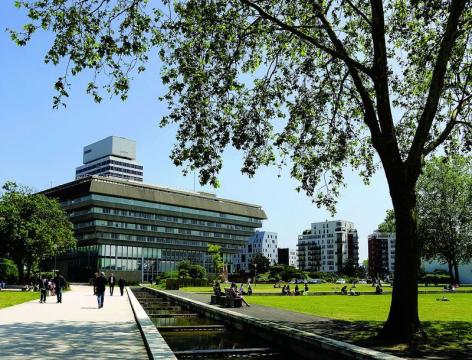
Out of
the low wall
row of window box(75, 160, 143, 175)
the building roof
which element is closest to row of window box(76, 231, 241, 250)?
the building roof

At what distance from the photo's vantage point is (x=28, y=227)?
198 feet

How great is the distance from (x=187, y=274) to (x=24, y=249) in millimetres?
28860

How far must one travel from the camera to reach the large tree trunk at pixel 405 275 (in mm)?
12289

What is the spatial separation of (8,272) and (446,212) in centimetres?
6172

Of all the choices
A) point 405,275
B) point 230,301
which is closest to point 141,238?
point 230,301

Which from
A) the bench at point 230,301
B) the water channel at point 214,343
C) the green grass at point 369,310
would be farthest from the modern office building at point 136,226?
the water channel at point 214,343

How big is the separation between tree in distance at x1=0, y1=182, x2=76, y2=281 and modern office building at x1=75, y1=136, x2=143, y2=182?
362 feet

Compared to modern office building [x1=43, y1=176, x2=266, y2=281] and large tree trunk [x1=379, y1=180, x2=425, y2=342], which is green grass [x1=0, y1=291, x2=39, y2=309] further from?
modern office building [x1=43, y1=176, x2=266, y2=281]

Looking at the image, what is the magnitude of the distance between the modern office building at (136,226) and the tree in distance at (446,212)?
67.2 meters

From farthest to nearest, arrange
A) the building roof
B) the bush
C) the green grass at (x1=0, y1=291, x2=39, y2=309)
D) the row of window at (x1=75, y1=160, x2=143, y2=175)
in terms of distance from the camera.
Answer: the row of window at (x1=75, y1=160, x2=143, y2=175)
the building roof
the bush
the green grass at (x1=0, y1=291, x2=39, y2=309)

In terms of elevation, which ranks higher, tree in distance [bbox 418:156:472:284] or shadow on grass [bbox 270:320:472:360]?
tree in distance [bbox 418:156:472:284]

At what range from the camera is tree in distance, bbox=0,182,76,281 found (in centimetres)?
5962

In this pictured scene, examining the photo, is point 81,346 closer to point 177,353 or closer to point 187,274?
point 177,353

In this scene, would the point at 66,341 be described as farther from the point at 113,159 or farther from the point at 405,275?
the point at 113,159
